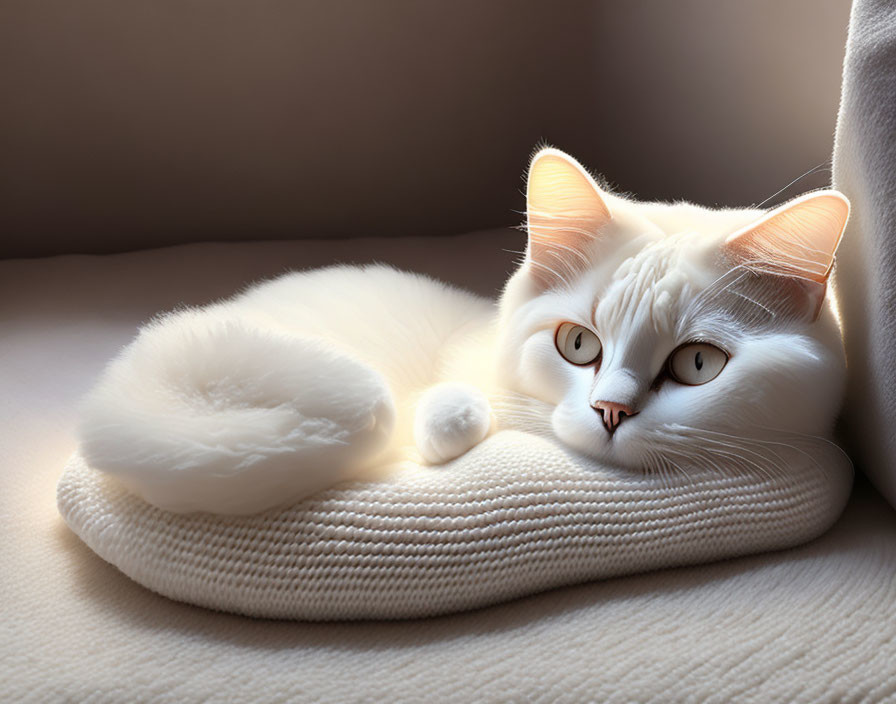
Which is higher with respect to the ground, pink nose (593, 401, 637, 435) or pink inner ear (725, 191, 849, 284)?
A: pink inner ear (725, 191, 849, 284)

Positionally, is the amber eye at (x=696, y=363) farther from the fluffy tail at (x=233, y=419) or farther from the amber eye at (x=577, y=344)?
the fluffy tail at (x=233, y=419)

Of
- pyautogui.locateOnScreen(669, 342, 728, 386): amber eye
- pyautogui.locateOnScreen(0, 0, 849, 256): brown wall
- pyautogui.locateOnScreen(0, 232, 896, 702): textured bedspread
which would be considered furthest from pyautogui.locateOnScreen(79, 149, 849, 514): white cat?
pyautogui.locateOnScreen(0, 0, 849, 256): brown wall

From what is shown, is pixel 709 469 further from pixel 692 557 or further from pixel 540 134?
pixel 540 134

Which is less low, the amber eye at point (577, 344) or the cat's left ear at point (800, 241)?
the cat's left ear at point (800, 241)

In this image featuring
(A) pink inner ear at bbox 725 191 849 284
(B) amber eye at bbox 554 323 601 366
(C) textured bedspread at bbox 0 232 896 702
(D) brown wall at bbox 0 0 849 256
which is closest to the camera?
(C) textured bedspread at bbox 0 232 896 702

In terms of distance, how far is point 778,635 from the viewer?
0.77 m

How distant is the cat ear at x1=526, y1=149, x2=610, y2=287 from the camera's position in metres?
0.96

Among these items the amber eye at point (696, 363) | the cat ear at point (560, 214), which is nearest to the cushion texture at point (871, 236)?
the amber eye at point (696, 363)

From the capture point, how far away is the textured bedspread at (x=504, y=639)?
0.73 meters

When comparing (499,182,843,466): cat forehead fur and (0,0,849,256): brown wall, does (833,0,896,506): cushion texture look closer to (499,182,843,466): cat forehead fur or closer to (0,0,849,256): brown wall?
(499,182,843,466): cat forehead fur

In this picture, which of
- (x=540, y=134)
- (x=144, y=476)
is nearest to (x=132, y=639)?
(x=144, y=476)

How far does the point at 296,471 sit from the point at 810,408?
523 mm

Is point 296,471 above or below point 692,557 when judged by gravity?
above

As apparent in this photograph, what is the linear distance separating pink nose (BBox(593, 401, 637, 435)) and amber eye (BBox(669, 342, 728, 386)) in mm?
71
